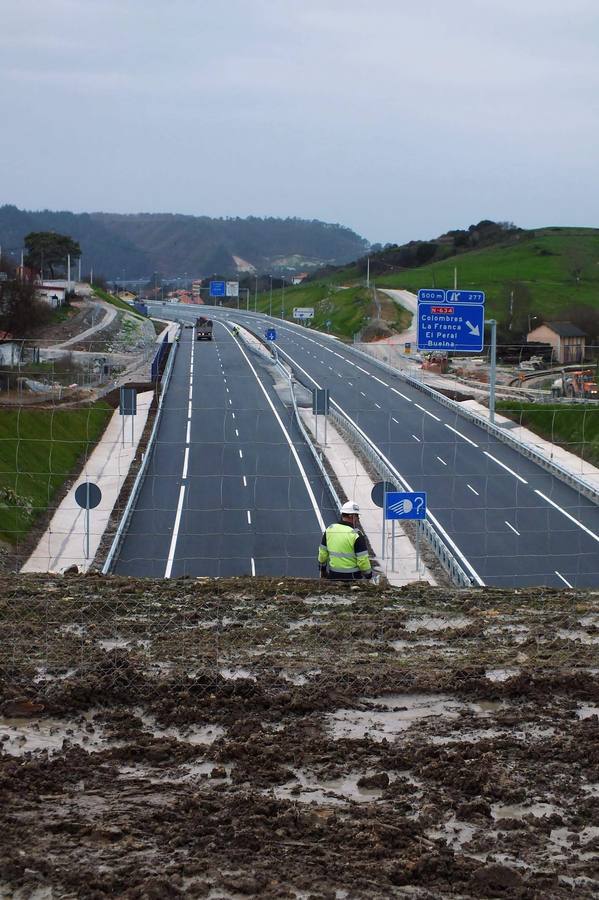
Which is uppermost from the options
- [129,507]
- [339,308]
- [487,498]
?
[339,308]

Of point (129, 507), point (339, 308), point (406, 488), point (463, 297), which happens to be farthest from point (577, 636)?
point (339, 308)

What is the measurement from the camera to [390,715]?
23.7ft

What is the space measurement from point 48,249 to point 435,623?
119516mm

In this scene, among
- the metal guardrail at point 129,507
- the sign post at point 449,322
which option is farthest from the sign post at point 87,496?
the sign post at point 449,322

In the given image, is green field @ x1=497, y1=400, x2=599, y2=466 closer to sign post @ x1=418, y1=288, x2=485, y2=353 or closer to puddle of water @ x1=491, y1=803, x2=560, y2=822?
sign post @ x1=418, y1=288, x2=485, y2=353

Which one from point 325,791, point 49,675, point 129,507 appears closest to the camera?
point 325,791

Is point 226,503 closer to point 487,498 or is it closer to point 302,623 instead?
point 487,498

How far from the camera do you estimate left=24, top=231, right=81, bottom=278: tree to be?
12244 cm

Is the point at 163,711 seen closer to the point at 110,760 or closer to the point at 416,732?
the point at 110,760

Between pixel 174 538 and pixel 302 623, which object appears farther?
pixel 174 538

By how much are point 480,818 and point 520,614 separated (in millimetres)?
4700

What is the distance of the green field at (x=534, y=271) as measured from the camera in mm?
100875

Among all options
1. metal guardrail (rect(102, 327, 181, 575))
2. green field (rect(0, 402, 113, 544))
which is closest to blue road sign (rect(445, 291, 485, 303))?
metal guardrail (rect(102, 327, 181, 575))

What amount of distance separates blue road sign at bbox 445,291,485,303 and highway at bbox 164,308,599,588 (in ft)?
9.62
